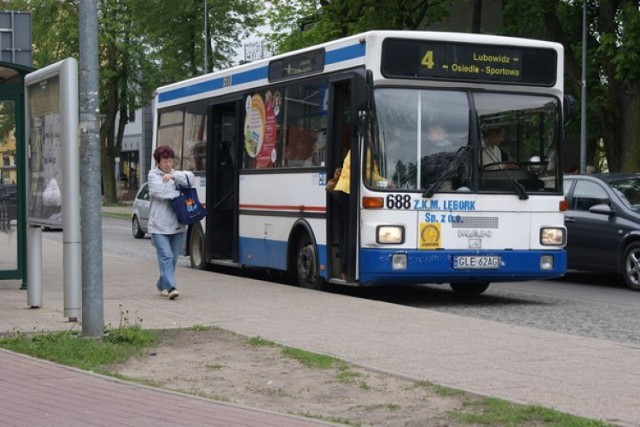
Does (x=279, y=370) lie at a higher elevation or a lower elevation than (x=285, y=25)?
lower

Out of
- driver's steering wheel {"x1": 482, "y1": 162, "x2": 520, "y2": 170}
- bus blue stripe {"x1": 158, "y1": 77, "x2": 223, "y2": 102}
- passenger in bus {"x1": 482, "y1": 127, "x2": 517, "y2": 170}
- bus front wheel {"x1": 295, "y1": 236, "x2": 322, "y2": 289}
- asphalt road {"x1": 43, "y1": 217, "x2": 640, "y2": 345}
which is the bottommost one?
asphalt road {"x1": 43, "y1": 217, "x2": 640, "y2": 345}

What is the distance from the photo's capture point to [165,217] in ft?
48.1

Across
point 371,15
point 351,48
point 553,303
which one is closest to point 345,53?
point 351,48

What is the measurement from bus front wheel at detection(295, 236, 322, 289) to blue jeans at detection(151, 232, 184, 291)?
1811mm

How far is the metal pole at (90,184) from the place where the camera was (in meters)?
10.6

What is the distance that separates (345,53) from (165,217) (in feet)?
9.46

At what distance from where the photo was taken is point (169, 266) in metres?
14.6

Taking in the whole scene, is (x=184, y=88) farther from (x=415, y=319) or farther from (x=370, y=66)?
(x=415, y=319)

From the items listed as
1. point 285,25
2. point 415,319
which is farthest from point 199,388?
point 285,25

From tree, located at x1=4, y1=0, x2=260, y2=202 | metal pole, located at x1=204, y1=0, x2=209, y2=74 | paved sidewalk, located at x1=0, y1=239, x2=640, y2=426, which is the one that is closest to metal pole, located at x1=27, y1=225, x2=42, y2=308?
paved sidewalk, located at x1=0, y1=239, x2=640, y2=426

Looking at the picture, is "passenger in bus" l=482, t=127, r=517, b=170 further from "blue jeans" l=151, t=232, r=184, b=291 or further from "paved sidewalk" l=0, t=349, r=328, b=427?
"paved sidewalk" l=0, t=349, r=328, b=427

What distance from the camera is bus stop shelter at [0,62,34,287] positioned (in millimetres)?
14594

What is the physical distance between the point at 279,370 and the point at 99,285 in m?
2.17

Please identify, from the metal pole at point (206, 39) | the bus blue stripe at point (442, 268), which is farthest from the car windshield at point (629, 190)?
the metal pole at point (206, 39)
